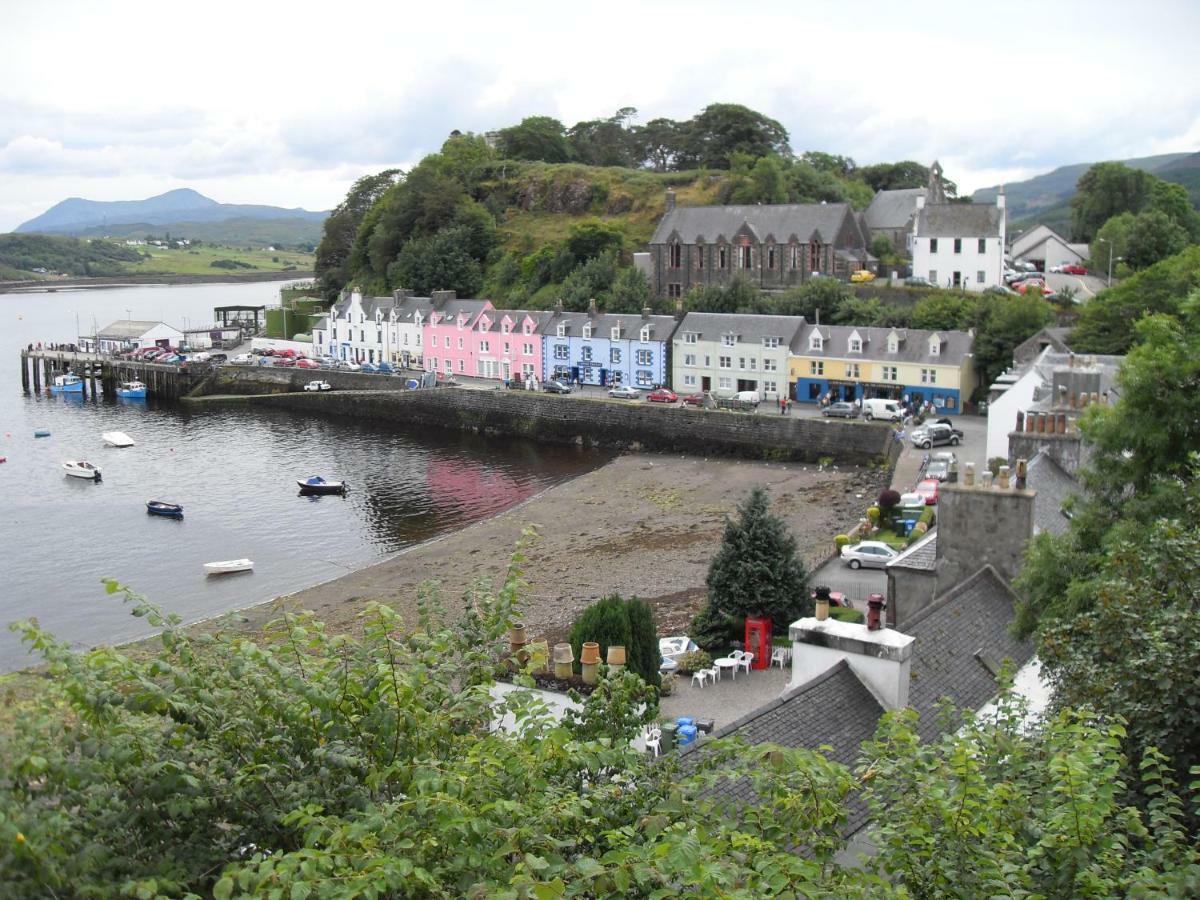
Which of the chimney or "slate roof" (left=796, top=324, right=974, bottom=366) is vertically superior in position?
"slate roof" (left=796, top=324, right=974, bottom=366)

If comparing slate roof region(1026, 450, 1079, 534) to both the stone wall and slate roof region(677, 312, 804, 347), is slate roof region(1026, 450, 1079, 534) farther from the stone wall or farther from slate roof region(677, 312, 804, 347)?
slate roof region(677, 312, 804, 347)

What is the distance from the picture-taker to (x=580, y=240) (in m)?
77.4

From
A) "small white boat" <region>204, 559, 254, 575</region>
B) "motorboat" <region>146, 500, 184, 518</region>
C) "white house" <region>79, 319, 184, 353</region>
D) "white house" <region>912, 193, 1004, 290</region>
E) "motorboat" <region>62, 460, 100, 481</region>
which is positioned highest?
"white house" <region>912, 193, 1004, 290</region>

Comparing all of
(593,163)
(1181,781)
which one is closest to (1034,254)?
(593,163)

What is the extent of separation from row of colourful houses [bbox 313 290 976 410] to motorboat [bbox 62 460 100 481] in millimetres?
22885

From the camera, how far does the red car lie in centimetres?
3474

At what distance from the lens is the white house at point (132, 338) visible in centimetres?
8231

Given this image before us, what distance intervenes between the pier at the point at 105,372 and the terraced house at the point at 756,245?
106ft

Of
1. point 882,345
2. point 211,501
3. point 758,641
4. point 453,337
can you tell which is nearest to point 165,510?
point 211,501

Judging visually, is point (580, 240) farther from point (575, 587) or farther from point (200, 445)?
point (575, 587)

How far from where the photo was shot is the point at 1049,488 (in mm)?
21594

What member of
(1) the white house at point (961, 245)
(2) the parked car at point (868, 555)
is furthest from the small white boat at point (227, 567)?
(1) the white house at point (961, 245)

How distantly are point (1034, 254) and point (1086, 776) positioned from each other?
80.7m

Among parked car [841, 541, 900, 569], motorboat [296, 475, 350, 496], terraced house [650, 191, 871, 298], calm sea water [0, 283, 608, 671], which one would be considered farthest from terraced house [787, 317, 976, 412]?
parked car [841, 541, 900, 569]
